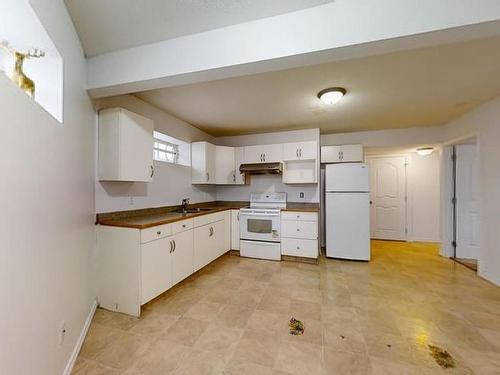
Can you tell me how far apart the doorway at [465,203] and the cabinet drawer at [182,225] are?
14.9ft

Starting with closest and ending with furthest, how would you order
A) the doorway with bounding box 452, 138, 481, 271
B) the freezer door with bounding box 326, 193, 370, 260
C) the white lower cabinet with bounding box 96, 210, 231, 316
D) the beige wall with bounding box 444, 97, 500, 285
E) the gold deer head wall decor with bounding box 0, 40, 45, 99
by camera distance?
the gold deer head wall decor with bounding box 0, 40, 45, 99 < the white lower cabinet with bounding box 96, 210, 231, 316 < the beige wall with bounding box 444, 97, 500, 285 < the freezer door with bounding box 326, 193, 370, 260 < the doorway with bounding box 452, 138, 481, 271

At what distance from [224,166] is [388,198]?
4.08 metres

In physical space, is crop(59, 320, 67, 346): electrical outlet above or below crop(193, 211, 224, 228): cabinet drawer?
below

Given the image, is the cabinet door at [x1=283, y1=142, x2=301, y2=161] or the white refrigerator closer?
the white refrigerator

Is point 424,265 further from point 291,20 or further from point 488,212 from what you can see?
point 291,20

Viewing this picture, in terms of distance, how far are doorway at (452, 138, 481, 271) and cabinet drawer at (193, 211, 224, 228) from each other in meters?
4.18

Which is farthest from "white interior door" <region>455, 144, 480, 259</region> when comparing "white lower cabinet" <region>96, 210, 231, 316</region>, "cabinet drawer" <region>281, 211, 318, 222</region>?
"white lower cabinet" <region>96, 210, 231, 316</region>

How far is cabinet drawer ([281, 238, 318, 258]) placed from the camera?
11.9ft

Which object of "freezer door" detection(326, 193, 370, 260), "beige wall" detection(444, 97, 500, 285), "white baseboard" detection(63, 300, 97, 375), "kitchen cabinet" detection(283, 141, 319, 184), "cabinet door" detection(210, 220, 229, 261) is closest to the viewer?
"white baseboard" detection(63, 300, 97, 375)

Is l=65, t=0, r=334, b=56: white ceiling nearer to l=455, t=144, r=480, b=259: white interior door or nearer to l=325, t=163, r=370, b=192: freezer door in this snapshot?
l=325, t=163, r=370, b=192: freezer door

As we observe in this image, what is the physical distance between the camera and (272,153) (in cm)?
422

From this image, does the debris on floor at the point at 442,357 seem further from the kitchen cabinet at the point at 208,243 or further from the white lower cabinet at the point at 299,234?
the kitchen cabinet at the point at 208,243

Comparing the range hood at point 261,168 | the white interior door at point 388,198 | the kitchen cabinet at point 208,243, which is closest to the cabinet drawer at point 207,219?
the kitchen cabinet at point 208,243

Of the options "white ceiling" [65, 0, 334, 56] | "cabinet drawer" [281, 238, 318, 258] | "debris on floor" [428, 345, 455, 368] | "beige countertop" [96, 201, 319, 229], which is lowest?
"debris on floor" [428, 345, 455, 368]
